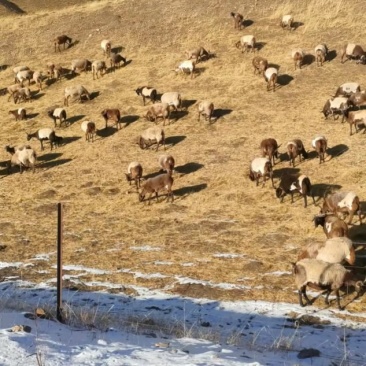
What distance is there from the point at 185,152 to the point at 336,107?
721 centimetres

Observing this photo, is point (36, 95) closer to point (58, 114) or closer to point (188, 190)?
point (58, 114)

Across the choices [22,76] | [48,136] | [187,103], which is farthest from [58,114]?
[22,76]

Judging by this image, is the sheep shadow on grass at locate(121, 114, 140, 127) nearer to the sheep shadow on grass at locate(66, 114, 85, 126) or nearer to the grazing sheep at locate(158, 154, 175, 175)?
the sheep shadow on grass at locate(66, 114, 85, 126)

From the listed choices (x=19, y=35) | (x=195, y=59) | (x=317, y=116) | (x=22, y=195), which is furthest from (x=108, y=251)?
(x=19, y=35)

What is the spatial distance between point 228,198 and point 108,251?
527cm

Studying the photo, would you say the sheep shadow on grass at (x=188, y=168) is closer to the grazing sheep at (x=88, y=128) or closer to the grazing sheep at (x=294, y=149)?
the grazing sheep at (x=294, y=149)

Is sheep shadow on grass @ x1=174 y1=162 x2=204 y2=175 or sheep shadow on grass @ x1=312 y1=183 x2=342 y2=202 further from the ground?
sheep shadow on grass @ x1=174 y1=162 x2=204 y2=175

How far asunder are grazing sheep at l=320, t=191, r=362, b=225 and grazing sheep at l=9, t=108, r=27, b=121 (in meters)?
19.5

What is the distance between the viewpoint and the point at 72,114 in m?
29.8

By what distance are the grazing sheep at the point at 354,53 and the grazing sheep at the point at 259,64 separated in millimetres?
4489

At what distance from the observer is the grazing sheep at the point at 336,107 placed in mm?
23891

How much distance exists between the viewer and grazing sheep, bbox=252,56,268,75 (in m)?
30.1

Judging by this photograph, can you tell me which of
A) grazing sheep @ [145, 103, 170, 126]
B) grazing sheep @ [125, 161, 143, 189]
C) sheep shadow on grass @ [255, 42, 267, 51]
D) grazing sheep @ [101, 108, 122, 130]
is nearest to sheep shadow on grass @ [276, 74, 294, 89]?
sheep shadow on grass @ [255, 42, 267, 51]

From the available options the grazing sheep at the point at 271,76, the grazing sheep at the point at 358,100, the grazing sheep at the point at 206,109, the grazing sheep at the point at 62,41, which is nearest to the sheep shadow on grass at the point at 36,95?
the grazing sheep at the point at 62,41
